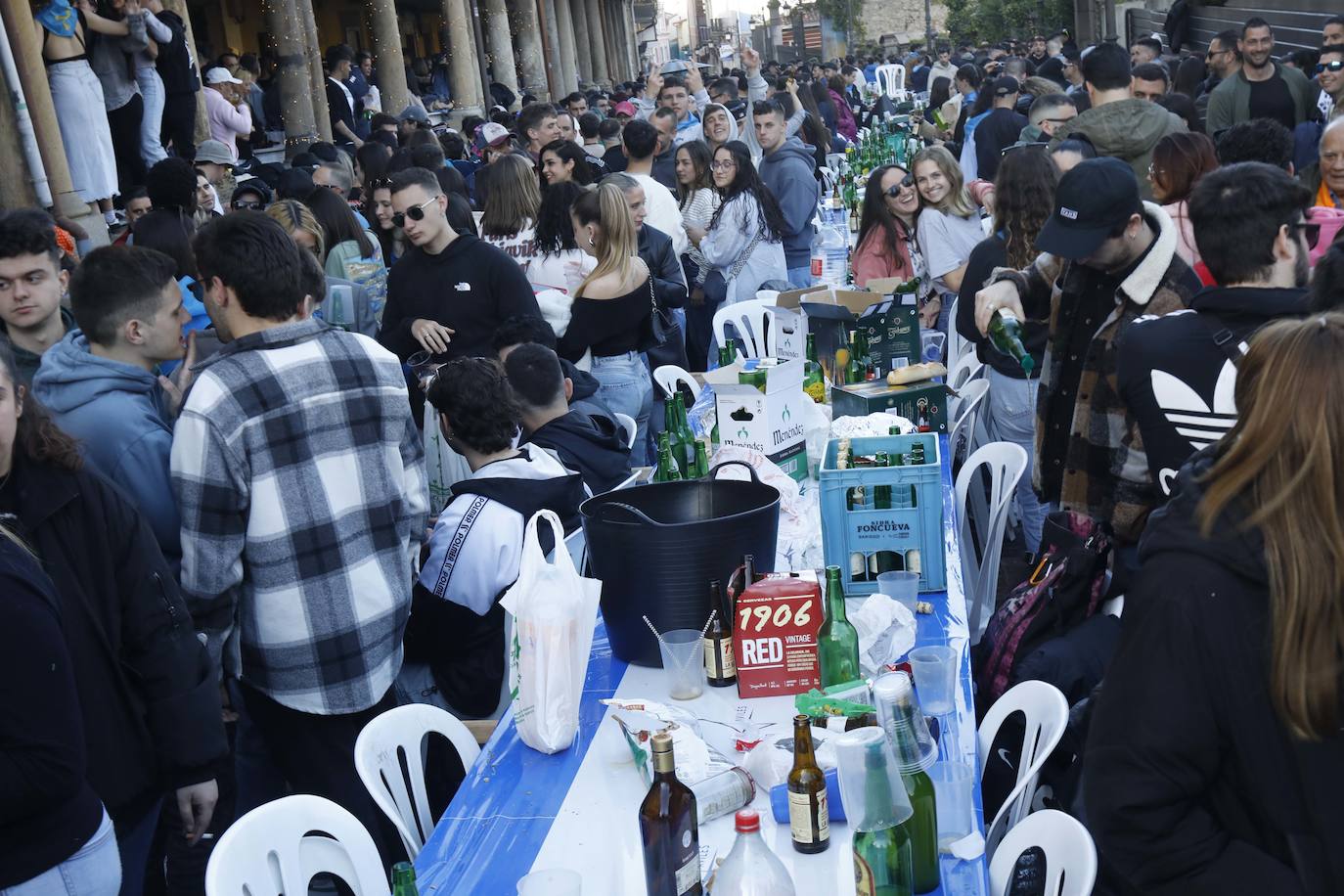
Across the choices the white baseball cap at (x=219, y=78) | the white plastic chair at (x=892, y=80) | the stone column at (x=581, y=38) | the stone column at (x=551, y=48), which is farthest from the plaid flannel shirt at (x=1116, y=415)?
the stone column at (x=581, y=38)

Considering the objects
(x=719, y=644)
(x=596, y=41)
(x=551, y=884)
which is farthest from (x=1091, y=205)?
(x=596, y=41)

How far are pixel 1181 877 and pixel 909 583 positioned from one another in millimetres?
1418

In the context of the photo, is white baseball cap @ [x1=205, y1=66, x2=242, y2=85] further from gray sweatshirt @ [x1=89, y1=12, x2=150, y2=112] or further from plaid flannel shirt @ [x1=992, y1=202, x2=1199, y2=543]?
plaid flannel shirt @ [x1=992, y1=202, x2=1199, y2=543]

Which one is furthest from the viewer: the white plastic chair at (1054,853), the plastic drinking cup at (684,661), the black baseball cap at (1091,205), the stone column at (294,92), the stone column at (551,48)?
the stone column at (551,48)

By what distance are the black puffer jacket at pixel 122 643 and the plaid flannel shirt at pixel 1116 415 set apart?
2.30 meters

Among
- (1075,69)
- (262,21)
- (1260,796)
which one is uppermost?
(262,21)

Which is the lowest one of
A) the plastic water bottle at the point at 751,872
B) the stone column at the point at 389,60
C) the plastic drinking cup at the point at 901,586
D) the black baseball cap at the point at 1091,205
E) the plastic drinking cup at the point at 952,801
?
the plastic drinking cup at the point at 952,801

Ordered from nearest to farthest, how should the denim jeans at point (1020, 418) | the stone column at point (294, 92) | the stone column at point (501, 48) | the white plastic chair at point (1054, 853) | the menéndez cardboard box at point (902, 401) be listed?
1. the white plastic chair at point (1054, 853)
2. the menéndez cardboard box at point (902, 401)
3. the denim jeans at point (1020, 418)
4. the stone column at point (294, 92)
5. the stone column at point (501, 48)

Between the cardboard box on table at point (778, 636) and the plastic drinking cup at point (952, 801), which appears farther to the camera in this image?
the cardboard box on table at point (778, 636)

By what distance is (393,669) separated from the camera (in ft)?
11.0

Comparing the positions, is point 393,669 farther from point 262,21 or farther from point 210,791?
point 262,21

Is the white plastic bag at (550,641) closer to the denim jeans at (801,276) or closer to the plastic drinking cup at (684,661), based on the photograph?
the plastic drinking cup at (684,661)

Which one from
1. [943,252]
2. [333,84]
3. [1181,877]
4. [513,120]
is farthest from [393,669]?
[333,84]

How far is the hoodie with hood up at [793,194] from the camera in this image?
7758mm
